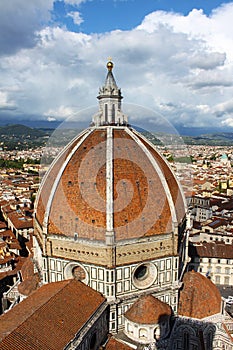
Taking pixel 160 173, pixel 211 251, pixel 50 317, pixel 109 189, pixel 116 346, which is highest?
pixel 160 173

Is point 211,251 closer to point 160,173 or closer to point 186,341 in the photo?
point 186,341

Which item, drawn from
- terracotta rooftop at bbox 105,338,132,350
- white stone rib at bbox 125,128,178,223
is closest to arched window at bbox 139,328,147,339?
terracotta rooftop at bbox 105,338,132,350

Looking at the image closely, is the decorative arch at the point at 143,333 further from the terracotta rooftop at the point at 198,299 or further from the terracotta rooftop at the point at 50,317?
the terracotta rooftop at the point at 198,299

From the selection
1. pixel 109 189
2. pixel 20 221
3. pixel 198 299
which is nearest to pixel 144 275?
pixel 198 299

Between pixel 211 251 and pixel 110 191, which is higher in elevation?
pixel 110 191

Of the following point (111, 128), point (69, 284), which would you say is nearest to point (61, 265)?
point (69, 284)

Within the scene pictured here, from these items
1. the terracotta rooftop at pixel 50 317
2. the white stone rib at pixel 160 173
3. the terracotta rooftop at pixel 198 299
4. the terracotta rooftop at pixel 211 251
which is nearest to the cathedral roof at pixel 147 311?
the terracotta rooftop at pixel 50 317
